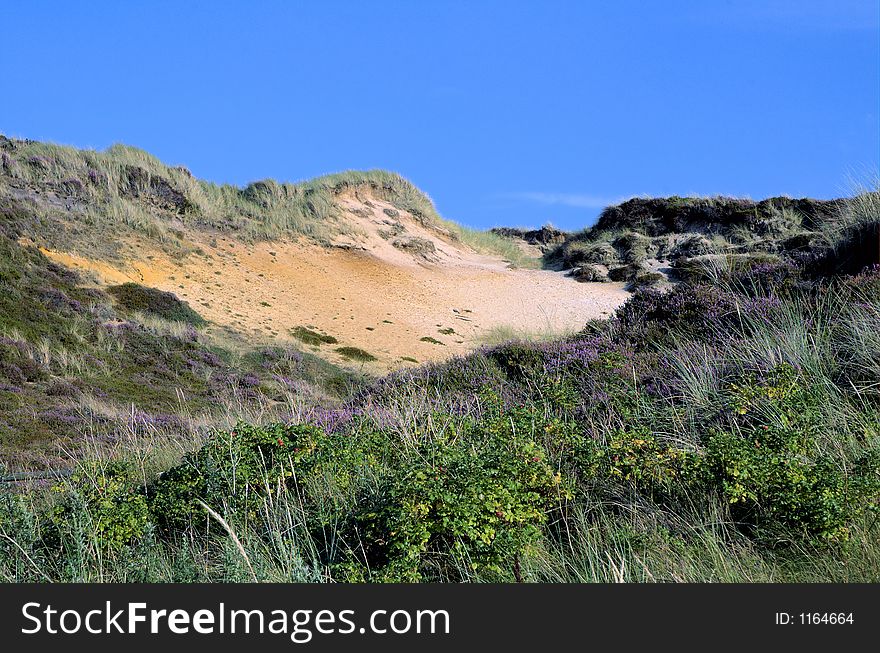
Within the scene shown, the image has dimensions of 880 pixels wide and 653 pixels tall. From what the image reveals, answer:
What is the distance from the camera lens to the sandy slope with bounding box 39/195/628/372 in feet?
79.9

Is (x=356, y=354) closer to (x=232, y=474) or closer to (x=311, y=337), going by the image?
(x=311, y=337)

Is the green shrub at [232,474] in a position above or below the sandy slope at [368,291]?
below

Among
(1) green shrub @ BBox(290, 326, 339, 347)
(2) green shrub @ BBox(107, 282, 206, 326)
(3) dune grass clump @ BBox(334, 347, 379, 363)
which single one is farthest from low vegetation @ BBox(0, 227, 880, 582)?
(1) green shrub @ BBox(290, 326, 339, 347)

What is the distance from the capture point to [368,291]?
29828 millimetres

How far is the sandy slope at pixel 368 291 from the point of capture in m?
24.4

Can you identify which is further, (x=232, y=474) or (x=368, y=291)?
(x=368, y=291)

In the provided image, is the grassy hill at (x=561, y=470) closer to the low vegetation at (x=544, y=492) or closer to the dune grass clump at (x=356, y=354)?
the low vegetation at (x=544, y=492)

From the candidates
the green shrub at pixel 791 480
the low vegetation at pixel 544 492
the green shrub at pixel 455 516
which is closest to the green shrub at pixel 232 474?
the low vegetation at pixel 544 492

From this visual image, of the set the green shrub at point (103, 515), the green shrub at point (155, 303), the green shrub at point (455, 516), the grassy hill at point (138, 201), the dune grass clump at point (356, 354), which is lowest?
the green shrub at point (455, 516)

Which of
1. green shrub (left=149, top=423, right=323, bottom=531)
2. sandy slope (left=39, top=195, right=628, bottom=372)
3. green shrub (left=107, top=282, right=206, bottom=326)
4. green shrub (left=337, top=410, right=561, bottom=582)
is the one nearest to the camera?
green shrub (left=337, top=410, right=561, bottom=582)

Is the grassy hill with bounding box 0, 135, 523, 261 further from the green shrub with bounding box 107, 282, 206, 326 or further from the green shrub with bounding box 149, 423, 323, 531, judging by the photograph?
the green shrub with bounding box 149, 423, 323, 531

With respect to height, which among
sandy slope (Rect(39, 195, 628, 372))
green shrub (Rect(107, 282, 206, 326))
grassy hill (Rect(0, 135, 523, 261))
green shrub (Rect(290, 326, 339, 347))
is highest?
grassy hill (Rect(0, 135, 523, 261))

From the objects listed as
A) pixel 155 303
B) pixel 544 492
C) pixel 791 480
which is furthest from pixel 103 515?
pixel 155 303

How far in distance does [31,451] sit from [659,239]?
30.4 meters
